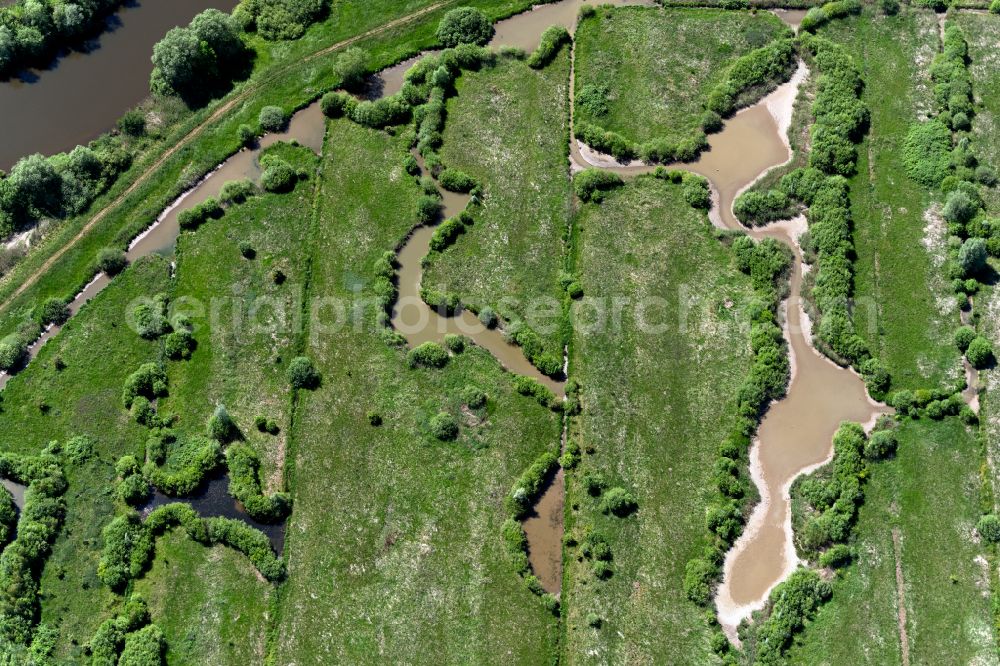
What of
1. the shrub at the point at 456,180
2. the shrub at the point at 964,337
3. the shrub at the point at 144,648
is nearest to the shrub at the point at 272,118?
the shrub at the point at 456,180

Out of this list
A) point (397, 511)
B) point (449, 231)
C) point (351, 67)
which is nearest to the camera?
point (397, 511)

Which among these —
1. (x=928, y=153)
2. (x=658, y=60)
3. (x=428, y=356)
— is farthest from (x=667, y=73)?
(x=428, y=356)

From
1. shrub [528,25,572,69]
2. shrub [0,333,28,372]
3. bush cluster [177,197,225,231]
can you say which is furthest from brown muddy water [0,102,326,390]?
shrub [528,25,572,69]

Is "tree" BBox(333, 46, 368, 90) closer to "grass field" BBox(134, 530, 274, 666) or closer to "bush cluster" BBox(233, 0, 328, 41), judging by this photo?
"bush cluster" BBox(233, 0, 328, 41)

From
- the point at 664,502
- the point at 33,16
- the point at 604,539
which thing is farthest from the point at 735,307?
the point at 33,16

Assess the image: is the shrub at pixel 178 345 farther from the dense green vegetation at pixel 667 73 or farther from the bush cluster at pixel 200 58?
the dense green vegetation at pixel 667 73

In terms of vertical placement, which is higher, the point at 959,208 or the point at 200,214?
the point at 200,214

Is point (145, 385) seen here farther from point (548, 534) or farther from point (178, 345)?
point (548, 534)
